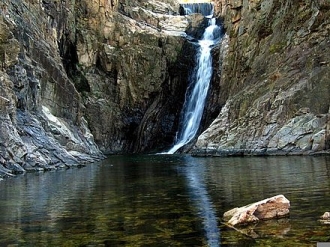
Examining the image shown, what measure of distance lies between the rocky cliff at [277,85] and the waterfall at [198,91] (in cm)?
809

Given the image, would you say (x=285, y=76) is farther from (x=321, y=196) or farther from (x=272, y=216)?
(x=272, y=216)

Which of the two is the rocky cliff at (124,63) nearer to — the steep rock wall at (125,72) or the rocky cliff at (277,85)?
the steep rock wall at (125,72)

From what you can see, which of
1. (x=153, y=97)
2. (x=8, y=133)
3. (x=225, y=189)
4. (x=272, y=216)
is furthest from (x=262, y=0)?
(x=272, y=216)

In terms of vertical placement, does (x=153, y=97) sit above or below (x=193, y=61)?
below

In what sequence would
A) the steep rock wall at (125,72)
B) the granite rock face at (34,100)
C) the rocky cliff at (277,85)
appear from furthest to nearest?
1. the steep rock wall at (125,72)
2. the rocky cliff at (277,85)
3. the granite rock face at (34,100)

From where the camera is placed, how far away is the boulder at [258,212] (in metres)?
12.0

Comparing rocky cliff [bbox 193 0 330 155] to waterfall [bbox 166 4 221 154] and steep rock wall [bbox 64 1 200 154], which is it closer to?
waterfall [bbox 166 4 221 154]

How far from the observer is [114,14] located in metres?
98.1

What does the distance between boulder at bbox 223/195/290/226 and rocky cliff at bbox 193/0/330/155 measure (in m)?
34.7

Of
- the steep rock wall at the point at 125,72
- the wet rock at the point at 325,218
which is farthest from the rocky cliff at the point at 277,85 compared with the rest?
the wet rock at the point at 325,218

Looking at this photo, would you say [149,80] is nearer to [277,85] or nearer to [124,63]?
[124,63]

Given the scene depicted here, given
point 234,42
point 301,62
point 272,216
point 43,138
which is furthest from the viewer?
point 234,42

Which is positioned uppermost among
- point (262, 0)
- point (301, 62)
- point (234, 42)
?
point (262, 0)

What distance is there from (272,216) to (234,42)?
67.4 meters
